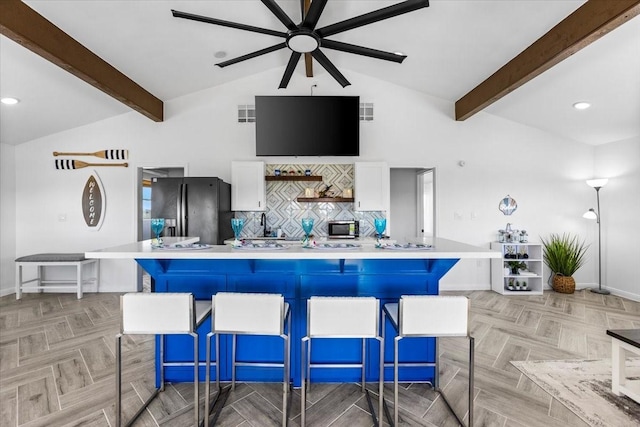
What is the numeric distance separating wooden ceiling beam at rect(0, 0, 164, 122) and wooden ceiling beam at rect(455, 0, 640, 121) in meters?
4.51

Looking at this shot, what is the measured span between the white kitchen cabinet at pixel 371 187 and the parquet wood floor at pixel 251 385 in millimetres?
1970

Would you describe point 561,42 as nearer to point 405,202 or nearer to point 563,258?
point 563,258

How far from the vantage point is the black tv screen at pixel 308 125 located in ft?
14.0

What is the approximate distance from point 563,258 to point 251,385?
4.99m

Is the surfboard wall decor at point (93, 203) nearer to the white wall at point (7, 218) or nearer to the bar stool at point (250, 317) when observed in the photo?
the white wall at point (7, 218)

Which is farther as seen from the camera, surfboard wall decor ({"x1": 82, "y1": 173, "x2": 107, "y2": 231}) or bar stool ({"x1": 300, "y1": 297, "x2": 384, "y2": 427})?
surfboard wall decor ({"x1": 82, "y1": 173, "x2": 107, "y2": 231})

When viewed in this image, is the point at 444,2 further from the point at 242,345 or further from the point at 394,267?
the point at 242,345

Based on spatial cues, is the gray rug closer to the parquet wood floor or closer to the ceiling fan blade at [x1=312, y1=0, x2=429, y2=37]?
the parquet wood floor

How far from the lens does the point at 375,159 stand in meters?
5.02

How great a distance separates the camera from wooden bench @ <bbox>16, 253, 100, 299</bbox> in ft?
14.9

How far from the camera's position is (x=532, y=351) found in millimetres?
2896

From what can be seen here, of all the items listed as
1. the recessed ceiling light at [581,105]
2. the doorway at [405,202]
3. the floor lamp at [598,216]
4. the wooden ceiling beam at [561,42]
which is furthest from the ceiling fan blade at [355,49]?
the floor lamp at [598,216]

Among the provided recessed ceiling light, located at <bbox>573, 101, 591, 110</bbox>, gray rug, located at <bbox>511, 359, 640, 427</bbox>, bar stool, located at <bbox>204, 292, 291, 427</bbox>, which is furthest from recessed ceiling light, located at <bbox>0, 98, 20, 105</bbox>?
recessed ceiling light, located at <bbox>573, 101, 591, 110</bbox>

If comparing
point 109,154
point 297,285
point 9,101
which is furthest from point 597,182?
point 9,101
